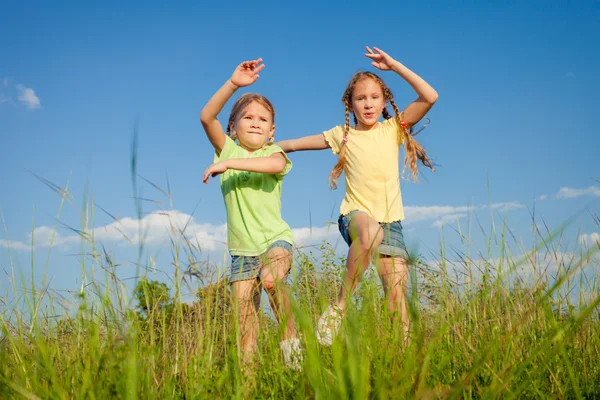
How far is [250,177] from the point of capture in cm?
455

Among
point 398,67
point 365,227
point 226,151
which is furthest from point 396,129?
point 226,151

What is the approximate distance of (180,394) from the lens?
261cm

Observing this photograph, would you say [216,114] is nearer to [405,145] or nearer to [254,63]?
[254,63]

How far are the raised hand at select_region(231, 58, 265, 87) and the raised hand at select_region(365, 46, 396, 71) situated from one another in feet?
3.20

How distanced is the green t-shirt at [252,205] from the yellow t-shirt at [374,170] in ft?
1.83

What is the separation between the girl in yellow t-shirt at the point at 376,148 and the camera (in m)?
4.48

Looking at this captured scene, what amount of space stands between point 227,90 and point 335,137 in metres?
1.13

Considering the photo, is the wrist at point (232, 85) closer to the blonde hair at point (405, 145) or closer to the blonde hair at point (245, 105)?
the blonde hair at point (245, 105)

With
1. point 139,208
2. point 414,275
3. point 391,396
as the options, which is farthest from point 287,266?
point 414,275

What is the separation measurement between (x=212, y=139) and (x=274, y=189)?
0.67 meters

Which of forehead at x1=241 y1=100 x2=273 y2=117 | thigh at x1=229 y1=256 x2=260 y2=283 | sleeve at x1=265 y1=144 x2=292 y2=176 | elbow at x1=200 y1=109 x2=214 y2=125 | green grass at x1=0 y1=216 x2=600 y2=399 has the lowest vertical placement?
green grass at x1=0 y1=216 x2=600 y2=399

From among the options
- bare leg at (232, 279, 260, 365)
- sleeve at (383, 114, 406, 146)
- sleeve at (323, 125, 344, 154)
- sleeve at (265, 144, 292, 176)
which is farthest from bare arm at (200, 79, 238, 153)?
sleeve at (383, 114, 406, 146)

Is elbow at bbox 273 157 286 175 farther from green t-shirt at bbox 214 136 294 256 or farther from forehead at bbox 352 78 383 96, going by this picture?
forehead at bbox 352 78 383 96

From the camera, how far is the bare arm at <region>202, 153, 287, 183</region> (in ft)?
13.3
